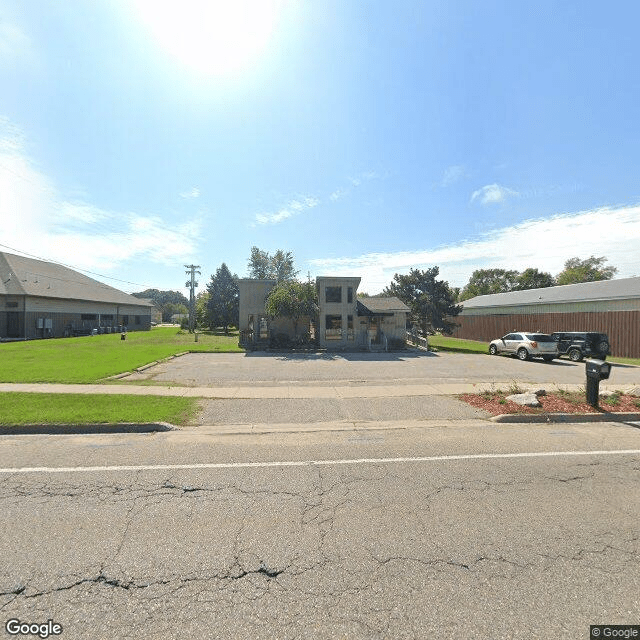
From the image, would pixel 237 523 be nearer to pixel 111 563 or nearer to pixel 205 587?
pixel 205 587

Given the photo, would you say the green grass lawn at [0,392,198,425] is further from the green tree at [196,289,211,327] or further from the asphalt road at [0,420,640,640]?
the green tree at [196,289,211,327]

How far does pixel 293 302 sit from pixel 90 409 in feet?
54.7

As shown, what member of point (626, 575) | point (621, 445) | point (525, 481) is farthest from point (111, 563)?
point (621, 445)

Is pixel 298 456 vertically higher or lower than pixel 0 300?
lower

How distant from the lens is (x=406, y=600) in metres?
2.63

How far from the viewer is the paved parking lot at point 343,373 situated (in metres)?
12.6

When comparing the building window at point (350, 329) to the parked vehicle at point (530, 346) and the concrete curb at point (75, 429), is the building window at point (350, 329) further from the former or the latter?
the concrete curb at point (75, 429)

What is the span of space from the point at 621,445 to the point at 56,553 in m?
8.93

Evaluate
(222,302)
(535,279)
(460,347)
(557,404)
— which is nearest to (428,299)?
(460,347)

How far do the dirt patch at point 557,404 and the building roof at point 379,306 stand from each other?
16.7 metres

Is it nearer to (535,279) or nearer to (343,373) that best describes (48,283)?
(343,373)

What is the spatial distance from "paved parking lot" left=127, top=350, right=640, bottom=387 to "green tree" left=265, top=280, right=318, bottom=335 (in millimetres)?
5488

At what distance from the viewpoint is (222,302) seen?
50.4 meters

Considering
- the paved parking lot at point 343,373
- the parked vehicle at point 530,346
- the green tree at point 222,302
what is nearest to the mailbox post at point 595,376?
the paved parking lot at point 343,373
